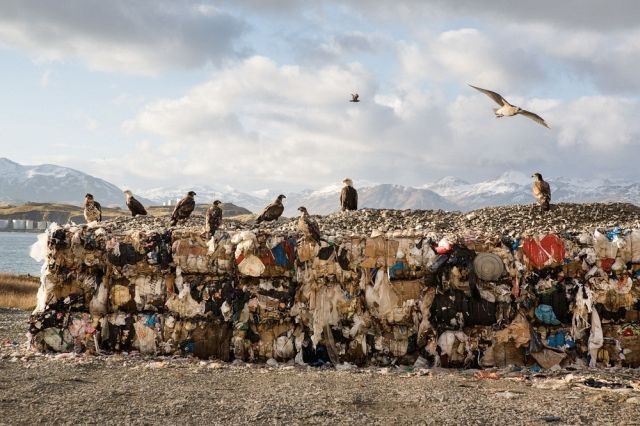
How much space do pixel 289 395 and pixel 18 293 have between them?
2289cm

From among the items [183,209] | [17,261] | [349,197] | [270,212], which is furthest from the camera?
[17,261]

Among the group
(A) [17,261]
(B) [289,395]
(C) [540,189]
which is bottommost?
(A) [17,261]

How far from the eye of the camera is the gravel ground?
6.09m

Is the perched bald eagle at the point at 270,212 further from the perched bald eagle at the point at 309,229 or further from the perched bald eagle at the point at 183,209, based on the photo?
the perched bald eagle at the point at 309,229

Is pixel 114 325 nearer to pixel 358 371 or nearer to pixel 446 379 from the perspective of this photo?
pixel 358 371

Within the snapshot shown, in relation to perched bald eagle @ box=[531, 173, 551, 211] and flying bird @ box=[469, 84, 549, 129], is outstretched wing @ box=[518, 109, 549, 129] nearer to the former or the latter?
flying bird @ box=[469, 84, 549, 129]

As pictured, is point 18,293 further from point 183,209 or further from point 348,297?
point 348,297

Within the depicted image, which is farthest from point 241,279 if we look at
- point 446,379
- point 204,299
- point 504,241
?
point 504,241

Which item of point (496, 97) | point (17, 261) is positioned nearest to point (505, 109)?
point (496, 97)

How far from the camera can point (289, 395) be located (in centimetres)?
684

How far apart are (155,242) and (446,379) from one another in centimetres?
492

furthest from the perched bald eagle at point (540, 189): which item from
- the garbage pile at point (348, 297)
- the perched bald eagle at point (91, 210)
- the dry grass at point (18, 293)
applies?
the dry grass at point (18, 293)

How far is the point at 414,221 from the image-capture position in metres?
20.6

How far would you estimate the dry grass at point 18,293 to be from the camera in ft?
69.9
